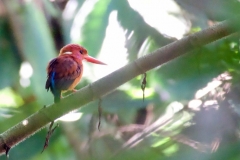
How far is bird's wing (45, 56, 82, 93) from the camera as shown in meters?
1.33

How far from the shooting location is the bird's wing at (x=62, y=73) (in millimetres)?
1331

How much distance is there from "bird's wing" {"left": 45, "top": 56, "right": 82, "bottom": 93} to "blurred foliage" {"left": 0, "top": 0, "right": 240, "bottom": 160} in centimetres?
28

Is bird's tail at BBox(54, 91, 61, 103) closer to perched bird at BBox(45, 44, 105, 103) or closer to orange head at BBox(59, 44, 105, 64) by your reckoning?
perched bird at BBox(45, 44, 105, 103)

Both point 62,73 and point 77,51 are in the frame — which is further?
point 77,51

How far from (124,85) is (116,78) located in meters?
0.90

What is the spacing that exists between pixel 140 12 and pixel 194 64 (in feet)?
1.46

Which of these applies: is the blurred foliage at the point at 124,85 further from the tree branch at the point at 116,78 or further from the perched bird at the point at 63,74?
the perched bird at the point at 63,74

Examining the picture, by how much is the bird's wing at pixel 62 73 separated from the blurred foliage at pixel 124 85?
0.93 ft

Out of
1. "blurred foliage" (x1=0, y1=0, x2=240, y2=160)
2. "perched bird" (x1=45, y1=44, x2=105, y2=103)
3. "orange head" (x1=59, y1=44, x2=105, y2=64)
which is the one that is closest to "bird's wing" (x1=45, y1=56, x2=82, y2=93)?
"perched bird" (x1=45, y1=44, x2=105, y2=103)

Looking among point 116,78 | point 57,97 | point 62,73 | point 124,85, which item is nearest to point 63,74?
point 62,73

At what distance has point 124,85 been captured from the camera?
2.09m

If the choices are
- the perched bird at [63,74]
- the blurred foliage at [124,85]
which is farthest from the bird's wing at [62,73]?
the blurred foliage at [124,85]

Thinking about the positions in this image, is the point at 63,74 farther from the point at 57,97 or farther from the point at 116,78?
the point at 116,78

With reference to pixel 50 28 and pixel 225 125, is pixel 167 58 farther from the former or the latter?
pixel 50 28
